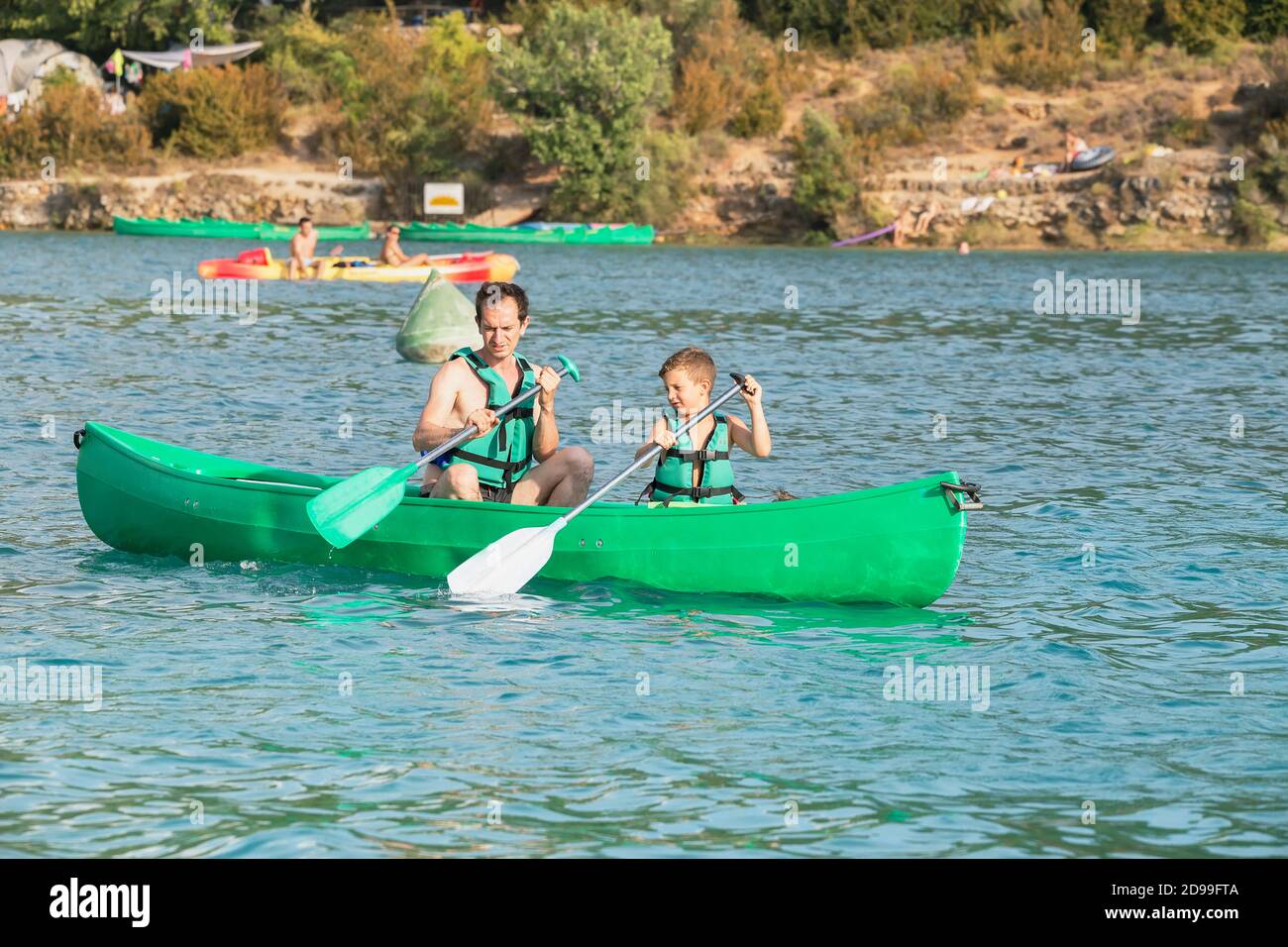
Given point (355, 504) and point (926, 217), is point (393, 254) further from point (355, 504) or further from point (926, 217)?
point (355, 504)

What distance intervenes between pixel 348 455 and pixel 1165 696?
7400 mm

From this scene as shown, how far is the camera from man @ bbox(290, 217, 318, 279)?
1162 inches

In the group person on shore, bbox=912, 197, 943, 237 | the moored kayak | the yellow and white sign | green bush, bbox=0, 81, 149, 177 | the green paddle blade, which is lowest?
the green paddle blade

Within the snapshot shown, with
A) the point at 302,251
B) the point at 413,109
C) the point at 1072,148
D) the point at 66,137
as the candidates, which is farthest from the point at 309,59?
the point at 302,251

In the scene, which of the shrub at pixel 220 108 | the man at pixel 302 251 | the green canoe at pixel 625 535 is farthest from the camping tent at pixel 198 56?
the green canoe at pixel 625 535

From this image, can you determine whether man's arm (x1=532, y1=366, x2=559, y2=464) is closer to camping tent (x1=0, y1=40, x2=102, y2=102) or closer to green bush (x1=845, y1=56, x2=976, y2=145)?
green bush (x1=845, y1=56, x2=976, y2=145)

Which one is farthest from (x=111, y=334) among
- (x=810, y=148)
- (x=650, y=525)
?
(x=810, y=148)

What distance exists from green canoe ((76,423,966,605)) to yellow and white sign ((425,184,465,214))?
130 feet

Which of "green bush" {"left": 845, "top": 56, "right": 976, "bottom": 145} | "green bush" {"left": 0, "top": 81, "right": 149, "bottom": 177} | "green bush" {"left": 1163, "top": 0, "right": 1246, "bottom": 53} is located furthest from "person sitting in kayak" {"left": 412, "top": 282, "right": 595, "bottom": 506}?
"green bush" {"left": 0, "top": 81, "right": 149, "bottom": 177}

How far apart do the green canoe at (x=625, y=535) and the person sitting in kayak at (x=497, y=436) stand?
0.93 feet

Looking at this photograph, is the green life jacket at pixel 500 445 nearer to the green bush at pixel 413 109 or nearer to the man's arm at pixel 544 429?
the man's arm at pixel 544 429
